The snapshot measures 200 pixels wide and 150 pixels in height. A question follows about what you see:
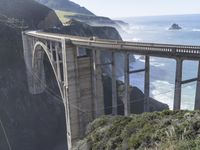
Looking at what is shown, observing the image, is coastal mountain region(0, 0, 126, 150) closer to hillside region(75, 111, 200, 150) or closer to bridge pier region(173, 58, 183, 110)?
bridge pier region(173, 58, 183, 110)

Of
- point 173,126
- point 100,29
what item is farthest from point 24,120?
point 100,29

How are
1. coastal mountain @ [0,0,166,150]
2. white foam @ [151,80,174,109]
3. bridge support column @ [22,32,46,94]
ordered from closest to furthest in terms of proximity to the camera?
coastal mountain @ [0,0,166,150] < bridge support column @ [22,32,46,94] < white foam @ [151,80,174,109]

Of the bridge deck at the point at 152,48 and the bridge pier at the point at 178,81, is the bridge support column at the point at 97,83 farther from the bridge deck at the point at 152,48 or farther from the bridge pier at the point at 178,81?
the bridge pier at the point at 178,81

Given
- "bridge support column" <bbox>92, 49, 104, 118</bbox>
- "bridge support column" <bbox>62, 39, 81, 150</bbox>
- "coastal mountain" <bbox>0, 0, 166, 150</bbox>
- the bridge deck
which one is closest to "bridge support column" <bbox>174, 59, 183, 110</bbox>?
the bridge deck

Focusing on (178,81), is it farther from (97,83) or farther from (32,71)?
(32,71)

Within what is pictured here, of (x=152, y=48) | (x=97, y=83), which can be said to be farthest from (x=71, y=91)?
(x=152, y=48)

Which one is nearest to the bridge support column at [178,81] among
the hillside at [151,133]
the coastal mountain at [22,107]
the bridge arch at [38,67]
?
the hillside at [151,133]

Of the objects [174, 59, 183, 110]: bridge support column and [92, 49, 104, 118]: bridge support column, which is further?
[92, 49, 104, 118]: bridge support column

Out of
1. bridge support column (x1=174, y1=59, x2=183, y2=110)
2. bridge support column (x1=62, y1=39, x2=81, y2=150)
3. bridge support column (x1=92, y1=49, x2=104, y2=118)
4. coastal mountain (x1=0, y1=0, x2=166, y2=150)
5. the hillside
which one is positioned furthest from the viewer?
coastal mountain (x1=0, y1=0, x2=166, y2=150)

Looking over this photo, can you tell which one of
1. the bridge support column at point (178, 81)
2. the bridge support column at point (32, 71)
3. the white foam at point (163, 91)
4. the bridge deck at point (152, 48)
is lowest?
the white foam at point (163, 91)
